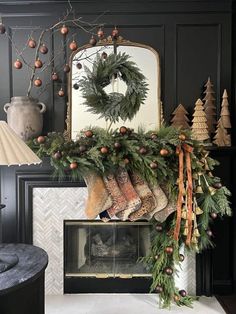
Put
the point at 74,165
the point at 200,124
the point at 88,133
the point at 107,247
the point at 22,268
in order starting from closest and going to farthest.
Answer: the point at 22,268
the point at 74,165
the point at 88,133
the point at 200,124
the point at 107,247

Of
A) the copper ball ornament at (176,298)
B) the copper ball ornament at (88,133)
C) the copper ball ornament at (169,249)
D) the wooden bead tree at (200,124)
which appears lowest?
the copper ball ornament at (176,298)

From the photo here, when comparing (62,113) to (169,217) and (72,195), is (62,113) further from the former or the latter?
(169,217)

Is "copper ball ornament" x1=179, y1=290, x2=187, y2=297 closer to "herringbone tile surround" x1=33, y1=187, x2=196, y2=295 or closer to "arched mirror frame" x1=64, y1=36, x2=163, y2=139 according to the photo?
"herringbone tile surround" x1=33, y1=187, x2=196, y2=295

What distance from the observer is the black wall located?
8.68 ft

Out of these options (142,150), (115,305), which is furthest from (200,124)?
(115,305)

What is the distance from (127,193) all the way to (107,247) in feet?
2.18

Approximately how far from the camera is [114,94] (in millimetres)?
2350

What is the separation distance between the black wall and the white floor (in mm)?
378

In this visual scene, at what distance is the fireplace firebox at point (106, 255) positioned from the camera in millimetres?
2553

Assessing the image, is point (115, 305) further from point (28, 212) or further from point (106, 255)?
point (28, 212)

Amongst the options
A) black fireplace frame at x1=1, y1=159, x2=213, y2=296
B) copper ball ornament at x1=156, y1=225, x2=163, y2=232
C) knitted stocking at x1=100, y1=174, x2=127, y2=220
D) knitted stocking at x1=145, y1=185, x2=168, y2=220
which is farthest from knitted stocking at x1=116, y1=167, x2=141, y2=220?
black fireplace frame at x1=1, y1=159, x2=213, y2=296

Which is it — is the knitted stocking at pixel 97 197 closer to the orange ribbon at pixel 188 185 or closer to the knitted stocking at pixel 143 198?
the knitted stocking at pixel 143 198

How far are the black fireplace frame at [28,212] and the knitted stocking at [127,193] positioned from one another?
399mm

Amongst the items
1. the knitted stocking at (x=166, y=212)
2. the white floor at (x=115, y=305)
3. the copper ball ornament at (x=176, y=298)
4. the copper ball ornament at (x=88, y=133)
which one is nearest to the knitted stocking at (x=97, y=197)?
the copper ball ornament at (x=88, y=133)
